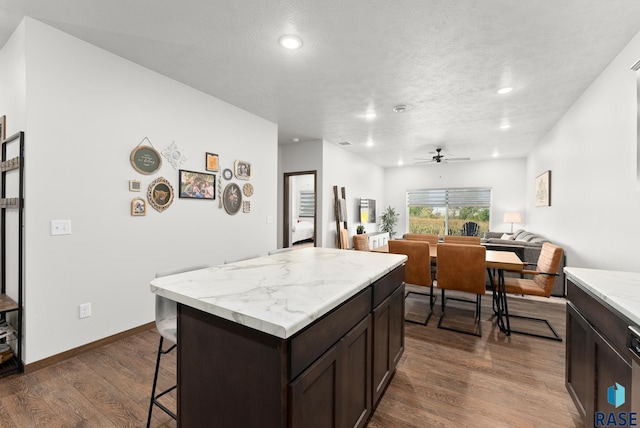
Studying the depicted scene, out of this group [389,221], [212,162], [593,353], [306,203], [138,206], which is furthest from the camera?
[306,203]

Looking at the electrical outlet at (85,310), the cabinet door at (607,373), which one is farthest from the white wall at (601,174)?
the electrical outlet at (85,310)

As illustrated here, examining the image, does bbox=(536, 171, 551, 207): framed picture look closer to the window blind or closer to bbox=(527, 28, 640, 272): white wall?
bbox=(527, 28, 640, 272): white wall

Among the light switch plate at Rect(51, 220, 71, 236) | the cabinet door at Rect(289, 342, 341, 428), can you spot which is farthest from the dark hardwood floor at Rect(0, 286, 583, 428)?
the light switch plate at Rect(51, 220, 71, 236)

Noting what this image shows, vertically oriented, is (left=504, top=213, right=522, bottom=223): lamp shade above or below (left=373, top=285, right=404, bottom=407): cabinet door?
above

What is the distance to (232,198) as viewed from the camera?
12.8ft

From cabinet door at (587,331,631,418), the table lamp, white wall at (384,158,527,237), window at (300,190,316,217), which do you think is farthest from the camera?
window at (300,190,316,217)

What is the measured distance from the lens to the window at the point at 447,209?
317 inches

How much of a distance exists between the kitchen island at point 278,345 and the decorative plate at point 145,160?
1.83m

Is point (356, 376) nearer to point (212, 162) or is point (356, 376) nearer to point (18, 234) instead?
point (18, 234)

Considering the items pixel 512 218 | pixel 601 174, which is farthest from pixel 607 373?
pixel 512 218

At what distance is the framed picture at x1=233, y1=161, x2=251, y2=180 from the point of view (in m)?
3.94

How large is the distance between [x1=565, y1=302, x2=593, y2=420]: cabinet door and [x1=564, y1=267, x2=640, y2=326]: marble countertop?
0.21 meters

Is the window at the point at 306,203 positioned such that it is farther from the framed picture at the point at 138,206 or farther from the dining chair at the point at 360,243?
the framed picture at the point at 138,206

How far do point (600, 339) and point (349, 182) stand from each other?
5.70 metres
